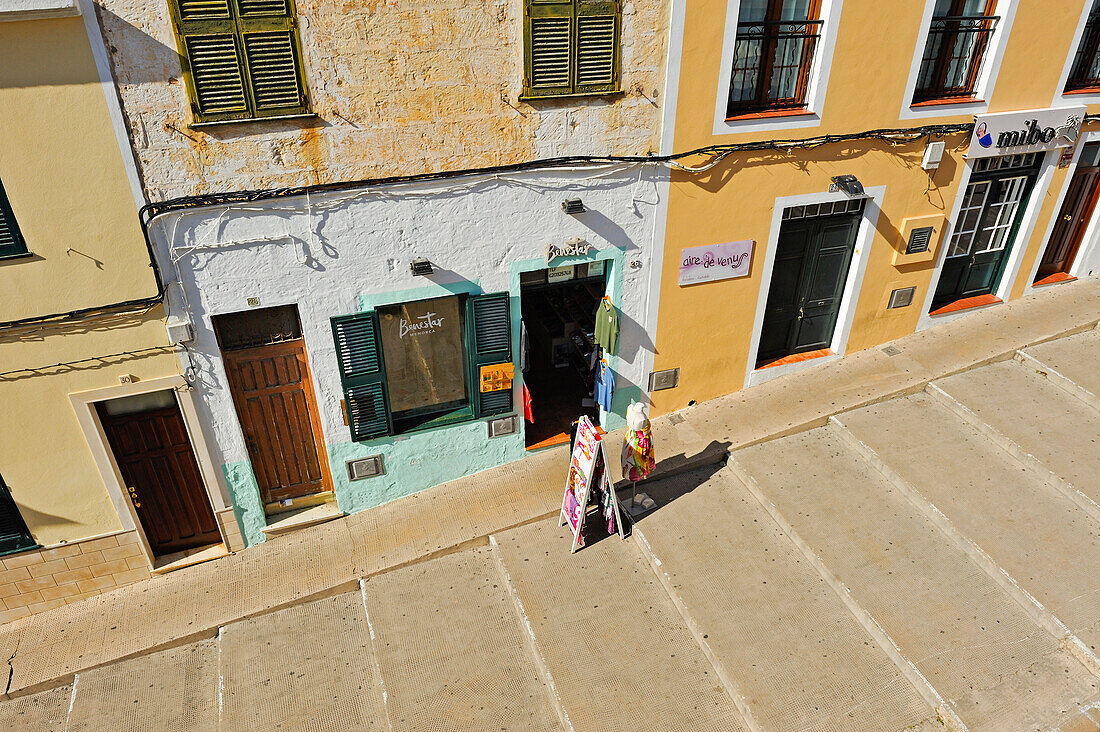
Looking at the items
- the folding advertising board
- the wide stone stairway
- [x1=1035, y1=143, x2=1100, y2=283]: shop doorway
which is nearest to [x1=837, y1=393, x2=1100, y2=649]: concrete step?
the wide stone stairway

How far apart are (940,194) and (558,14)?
246 inches

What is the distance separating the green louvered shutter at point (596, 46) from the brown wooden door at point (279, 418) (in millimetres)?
4310

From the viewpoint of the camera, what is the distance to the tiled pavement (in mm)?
6176

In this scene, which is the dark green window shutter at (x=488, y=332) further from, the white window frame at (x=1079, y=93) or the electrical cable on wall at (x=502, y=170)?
the white window frame at (x=1079, y=93)

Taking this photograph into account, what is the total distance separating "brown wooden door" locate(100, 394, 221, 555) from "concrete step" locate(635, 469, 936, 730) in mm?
5232

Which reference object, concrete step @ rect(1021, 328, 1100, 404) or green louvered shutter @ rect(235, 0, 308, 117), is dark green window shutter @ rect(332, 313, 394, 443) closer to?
green louvered shutter @ rect(235, 0, 308, 117)

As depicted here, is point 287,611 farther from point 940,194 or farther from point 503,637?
point 940,194

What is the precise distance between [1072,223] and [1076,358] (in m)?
3.07

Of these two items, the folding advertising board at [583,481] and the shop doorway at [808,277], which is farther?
the shop doorway at [808,277]

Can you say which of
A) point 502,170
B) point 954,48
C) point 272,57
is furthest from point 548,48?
point 954,48

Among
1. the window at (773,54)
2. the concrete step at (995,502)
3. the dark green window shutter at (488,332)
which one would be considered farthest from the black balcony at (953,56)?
the dark green window shutter at (488,332)

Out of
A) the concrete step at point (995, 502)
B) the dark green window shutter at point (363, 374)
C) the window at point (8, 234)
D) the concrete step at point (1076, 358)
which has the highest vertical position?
the window at point (8, 234)

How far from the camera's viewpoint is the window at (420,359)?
25.1ft

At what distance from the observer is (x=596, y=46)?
7.16 metres
